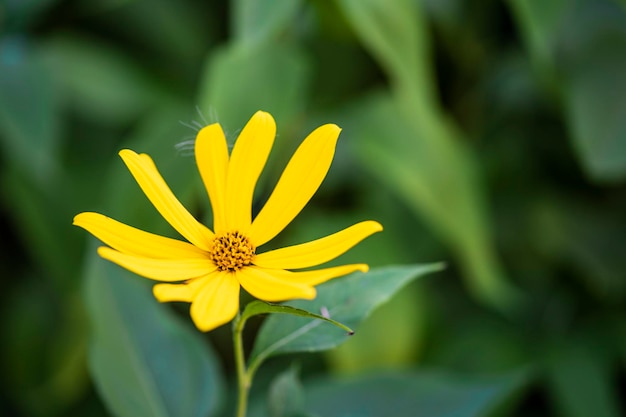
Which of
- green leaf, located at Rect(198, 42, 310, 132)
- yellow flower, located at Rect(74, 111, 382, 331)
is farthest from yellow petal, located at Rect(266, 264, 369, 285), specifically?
green leaf, located at Rect(198, 42, 310, 132)

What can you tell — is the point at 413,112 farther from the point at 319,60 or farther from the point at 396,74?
the point at 319,60

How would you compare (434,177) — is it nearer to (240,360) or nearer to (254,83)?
(254,83)

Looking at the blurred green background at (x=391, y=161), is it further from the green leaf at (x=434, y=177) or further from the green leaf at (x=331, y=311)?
the green leaf at (x=331, y=311)

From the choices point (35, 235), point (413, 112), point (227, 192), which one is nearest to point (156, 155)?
point (35, 235)

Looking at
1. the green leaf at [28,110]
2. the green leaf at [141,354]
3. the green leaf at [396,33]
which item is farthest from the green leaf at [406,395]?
the green leaf at [28,110]

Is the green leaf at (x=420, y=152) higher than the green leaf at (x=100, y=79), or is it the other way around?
the green leaf at (x=100, y=79)

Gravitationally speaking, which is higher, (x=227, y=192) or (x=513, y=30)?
(x=513, y=30)

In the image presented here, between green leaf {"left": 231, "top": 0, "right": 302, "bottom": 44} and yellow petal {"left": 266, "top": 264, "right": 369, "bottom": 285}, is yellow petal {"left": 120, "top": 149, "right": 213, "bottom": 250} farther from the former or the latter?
green leaf {"left": 231, "top": 0, "right": 302, "bottom": 44}
